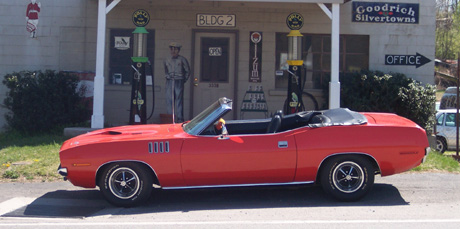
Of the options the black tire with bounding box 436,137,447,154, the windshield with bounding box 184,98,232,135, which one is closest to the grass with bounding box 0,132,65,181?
the windshield with bounding box 184,98,232,135

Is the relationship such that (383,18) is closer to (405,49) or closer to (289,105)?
(405,49)

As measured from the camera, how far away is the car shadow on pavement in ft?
22.0

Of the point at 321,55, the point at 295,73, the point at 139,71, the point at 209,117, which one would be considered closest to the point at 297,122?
the point at 209,117

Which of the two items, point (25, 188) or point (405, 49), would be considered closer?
point (25, 188)

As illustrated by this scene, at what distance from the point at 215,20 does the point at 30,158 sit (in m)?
5.83

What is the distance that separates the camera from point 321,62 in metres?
Answer: 13.4

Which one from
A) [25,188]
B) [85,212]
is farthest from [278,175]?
[25,188]

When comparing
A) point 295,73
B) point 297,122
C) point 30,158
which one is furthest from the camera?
point 295,73

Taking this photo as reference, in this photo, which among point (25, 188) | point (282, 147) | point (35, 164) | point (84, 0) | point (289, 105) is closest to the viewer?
point (282, 147)

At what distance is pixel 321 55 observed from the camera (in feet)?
44.0

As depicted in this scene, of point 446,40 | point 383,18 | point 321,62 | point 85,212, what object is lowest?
point 85,212

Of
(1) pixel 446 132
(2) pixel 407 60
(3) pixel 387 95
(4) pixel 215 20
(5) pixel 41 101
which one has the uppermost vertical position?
(4) pixel 215 20

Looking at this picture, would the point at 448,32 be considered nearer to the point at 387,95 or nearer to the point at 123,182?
the point at 387,95

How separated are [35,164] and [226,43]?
5.98 metres
